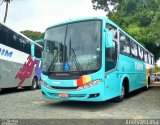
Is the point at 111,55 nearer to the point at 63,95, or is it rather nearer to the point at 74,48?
the point at 74,48

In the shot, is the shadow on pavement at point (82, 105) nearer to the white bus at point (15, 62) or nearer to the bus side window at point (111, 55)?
the bus side window at point (111, 55)

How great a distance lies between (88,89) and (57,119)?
182 centimetres

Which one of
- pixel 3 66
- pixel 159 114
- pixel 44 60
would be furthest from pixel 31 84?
pixel 159 114

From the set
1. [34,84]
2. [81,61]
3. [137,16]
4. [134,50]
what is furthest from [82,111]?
[137,16]

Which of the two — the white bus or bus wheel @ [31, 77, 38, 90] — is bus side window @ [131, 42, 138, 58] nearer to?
the white bus

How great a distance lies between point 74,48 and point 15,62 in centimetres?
781

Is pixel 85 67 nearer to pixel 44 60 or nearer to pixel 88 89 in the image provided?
pixel 88 89

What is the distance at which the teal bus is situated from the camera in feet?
32.3

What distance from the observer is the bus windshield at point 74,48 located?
9953mm

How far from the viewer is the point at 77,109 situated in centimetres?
1042

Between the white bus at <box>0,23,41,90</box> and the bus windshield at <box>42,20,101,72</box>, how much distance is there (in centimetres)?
532

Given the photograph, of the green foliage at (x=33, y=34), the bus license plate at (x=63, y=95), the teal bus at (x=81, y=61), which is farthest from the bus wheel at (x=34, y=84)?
the green foliage at (x=33, y=34)

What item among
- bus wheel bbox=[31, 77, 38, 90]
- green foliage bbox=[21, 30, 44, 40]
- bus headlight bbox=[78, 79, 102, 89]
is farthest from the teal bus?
green foliage bbox=[21, 30, 44, 40]

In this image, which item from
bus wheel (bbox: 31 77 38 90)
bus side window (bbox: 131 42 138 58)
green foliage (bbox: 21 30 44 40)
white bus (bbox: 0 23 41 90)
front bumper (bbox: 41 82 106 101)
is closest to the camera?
front bumper (bbox: 41 82 106 101)
